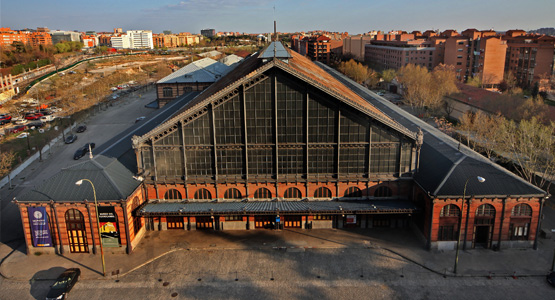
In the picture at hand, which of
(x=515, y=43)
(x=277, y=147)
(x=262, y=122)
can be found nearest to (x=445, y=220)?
(x=277, y=147)

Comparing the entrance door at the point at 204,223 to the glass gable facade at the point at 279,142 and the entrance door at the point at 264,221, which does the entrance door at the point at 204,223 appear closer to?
the glass gable facade at the point at 279,142

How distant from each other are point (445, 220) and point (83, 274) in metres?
37.6

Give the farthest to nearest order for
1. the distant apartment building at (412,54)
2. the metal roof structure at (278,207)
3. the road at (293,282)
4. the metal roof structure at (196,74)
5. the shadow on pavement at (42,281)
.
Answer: the distant apartment building at (412,54) < the metal roof structure at (196,74) < the metal roof structure at (278,207) < the shadow on pavement at (42,281) < the road at (293,282)

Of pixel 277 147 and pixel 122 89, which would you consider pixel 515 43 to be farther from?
pixel 122 89

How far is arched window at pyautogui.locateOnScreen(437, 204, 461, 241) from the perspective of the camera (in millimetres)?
→ 40531

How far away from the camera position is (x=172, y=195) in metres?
46.2

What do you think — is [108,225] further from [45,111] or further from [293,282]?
[45,111]

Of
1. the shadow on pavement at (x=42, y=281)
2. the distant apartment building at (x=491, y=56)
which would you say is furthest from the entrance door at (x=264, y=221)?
the distant apartment building at (x=491, y=56)

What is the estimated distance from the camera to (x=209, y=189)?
45.9m

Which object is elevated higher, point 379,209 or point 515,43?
point 515,43

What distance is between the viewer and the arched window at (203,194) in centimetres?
4600

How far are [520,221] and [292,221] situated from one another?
24885 mm

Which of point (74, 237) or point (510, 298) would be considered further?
point (74, 237)

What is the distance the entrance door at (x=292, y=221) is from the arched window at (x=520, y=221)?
2305 centimetres
